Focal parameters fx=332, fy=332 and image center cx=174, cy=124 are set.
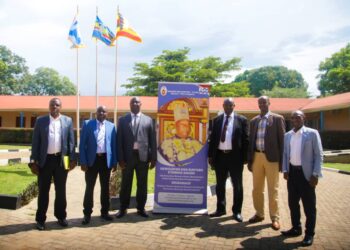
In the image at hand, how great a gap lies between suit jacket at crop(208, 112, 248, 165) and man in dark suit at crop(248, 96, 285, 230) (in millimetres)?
224

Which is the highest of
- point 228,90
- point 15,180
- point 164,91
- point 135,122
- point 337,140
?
point 228,90

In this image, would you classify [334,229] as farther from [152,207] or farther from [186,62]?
[186,62]

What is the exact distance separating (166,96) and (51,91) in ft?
240

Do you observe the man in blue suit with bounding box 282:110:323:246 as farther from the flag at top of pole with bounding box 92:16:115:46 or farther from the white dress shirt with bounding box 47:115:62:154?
the flag at top of pole with bounding box 92:16:115:46

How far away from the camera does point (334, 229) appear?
559cm

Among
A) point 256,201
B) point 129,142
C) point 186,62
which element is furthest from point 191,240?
point 186,62

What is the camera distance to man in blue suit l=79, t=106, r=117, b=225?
19.0ft

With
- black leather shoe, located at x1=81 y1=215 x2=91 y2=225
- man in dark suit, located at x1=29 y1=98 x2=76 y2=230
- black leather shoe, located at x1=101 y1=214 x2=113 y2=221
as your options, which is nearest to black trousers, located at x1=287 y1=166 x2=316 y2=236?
black leather shoe, located at x1=101 y1=214 x2=113 y2=221

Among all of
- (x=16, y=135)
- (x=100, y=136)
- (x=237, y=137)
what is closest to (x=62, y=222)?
(x=100, y=136)

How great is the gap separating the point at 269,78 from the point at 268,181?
62638 mm

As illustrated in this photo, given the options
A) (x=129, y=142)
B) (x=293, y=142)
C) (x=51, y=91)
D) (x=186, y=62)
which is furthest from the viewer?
(x=51, y=91)

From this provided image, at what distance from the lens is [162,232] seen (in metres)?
5.33

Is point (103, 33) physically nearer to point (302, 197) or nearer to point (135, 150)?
point (135, 150)

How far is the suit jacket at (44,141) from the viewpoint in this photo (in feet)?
17.9
